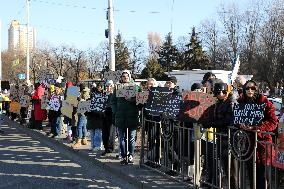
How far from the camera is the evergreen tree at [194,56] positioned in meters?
75.1

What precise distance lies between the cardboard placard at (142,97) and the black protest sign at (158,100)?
0.26 m

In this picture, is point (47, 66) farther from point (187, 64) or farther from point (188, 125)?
point (188, 125)

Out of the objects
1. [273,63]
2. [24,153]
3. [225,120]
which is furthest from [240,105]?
[273,63]

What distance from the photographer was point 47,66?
75.8m

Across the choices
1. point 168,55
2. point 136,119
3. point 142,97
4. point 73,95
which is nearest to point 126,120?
point 136,119

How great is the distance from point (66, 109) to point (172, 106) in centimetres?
644

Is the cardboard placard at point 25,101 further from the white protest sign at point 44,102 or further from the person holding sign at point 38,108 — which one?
the white protest sign at point 44,102

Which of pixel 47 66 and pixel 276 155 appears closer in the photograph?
pixel 276 155

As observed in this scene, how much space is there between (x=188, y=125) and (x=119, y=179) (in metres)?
1.89

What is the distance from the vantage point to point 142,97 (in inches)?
354

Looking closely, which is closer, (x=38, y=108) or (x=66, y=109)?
(x=66, y=109)

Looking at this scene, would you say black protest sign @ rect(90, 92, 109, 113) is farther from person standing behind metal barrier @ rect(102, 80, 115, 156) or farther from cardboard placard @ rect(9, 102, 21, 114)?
cardboard placard @ rect(9, 102, 21, 114)

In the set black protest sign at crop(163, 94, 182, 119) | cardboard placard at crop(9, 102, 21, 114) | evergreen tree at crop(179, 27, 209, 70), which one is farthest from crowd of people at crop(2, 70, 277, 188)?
evergreen tree at crop(179, 27, 209, 70)

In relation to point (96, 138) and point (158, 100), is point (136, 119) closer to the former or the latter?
point (158, 100)
